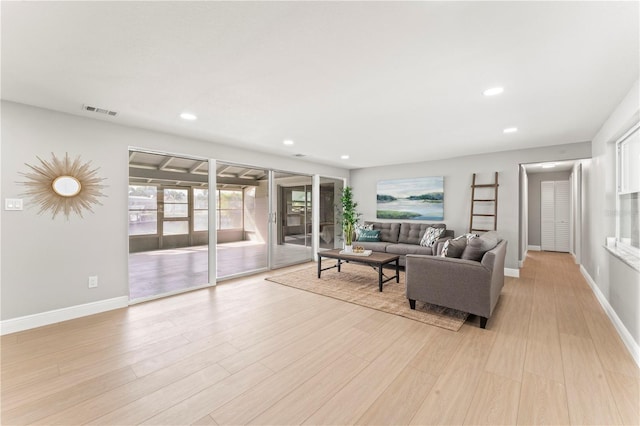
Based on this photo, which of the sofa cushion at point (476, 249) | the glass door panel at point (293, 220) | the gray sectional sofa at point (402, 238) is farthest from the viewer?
the glass door panel at point (293, 220)

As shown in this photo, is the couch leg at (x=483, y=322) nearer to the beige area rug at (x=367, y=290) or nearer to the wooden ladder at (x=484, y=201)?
the beige area rug at (x=367, y=290)

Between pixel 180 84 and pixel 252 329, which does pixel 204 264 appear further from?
pixel 180 84

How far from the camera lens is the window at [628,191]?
2.80 m

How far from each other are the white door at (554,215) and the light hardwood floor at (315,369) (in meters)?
5.43

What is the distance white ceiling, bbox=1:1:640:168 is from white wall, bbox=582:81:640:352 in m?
0.21

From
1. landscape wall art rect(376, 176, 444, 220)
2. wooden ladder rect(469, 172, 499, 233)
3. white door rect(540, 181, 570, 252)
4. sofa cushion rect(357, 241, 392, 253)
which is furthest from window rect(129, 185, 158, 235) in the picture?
white door rect(540, 181, 570, 252)

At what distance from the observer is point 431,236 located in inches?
223

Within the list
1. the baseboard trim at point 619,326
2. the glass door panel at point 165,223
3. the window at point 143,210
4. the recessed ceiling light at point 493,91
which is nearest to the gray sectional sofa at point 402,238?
the baseboard trim at point 619,326

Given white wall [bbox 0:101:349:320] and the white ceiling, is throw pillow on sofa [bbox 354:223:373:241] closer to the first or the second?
the white ceiling

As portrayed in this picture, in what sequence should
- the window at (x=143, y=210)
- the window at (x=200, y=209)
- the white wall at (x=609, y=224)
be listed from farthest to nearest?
the window at (x=200, y=209) → the window at (x=143, y=210) → the white wall at (x=609, y=224)

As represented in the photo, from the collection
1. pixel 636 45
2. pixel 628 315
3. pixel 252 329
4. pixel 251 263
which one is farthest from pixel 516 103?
pixel 251 263

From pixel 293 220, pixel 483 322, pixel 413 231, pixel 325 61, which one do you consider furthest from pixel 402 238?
pixel 325 61

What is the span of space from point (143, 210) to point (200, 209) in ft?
2.76

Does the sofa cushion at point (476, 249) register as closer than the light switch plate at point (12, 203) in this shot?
No
